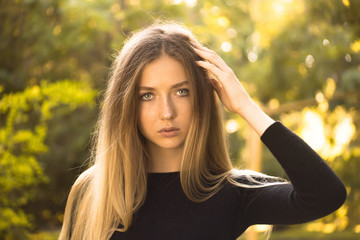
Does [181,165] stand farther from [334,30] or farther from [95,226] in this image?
[334,30]

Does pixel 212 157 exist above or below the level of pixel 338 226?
above

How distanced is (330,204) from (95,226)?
0.99m

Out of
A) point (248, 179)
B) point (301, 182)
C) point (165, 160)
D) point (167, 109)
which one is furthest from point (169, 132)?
point (301, 182)

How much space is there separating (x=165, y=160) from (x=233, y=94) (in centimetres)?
49

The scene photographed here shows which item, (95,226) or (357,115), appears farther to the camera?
(357,115)

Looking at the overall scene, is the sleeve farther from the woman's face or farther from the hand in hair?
the woman's face

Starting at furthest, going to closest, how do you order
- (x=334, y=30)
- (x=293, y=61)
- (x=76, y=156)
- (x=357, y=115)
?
1. (x=76, y=156)
2. (x=293, y=61)
3. (x=357, y=115)
4. (x=334, y=30)

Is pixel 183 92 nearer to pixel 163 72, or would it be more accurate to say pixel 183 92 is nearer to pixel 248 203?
pixel 163 72

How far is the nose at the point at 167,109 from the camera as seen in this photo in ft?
6.21

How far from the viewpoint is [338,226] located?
7.11 m

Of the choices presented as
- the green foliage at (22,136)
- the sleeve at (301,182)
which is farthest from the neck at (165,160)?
the green foliage at (22,136)

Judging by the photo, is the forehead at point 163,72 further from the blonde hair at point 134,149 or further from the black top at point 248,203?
the black top at point 248,203

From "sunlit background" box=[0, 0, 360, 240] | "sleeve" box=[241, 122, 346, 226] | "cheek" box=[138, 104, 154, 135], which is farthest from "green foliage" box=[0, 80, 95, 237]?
"sleeve" box=[241, 122, 346, 226]

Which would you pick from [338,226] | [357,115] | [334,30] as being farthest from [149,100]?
[338,226]
